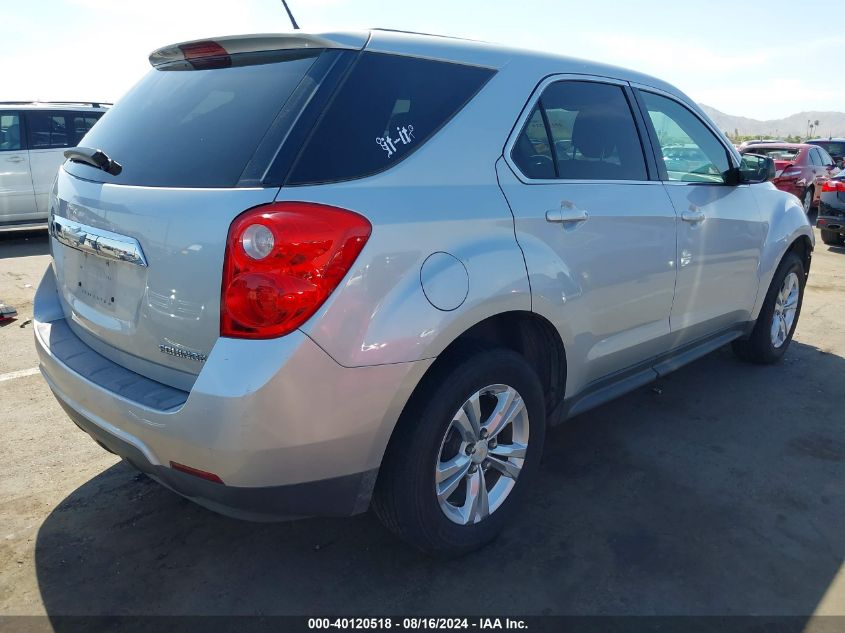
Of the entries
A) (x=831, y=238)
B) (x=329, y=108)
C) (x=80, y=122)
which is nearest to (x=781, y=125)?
(x=831, y=238)

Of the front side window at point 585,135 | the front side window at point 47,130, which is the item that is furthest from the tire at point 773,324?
the front side window at point 47,130

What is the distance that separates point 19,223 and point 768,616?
32.7ft

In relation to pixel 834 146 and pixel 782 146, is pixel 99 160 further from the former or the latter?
pixel 834 146

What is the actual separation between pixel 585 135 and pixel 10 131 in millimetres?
8917

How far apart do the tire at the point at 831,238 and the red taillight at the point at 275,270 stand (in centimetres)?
1028

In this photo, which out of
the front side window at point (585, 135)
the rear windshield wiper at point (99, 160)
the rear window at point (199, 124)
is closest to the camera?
the rear window at point (199, 124)

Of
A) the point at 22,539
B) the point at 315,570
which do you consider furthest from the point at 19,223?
the point at 315,570

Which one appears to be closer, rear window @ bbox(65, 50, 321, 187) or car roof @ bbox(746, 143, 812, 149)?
rear window @ bbox(65, 50, 321, 187)

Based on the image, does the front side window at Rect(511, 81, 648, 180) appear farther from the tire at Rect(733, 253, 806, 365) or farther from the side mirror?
the tire at Rect(733, 253, 806, 365)

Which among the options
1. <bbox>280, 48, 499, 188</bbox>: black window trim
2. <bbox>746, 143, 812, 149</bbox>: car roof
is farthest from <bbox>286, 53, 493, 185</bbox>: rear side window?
<bbox>746, 143, 812, 149</bbox>: car roof

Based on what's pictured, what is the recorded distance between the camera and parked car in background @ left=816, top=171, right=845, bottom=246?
9.76 meters

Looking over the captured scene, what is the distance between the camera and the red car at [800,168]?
1290 cm

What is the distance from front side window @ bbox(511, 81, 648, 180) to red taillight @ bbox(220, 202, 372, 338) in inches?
38.6

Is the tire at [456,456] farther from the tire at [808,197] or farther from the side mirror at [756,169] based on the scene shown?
the tire at [808,197]
